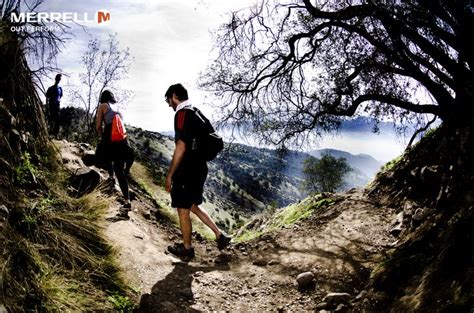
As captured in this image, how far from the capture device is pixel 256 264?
611 cm

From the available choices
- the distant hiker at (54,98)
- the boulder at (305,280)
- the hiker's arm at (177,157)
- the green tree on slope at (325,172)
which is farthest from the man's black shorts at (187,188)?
the green tree on slope at (325,172)

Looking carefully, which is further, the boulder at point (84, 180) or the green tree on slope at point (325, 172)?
the green tree on slope at point (325, 172)

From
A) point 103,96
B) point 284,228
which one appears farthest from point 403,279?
point 103,96

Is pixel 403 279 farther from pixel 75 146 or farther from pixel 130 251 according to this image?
pixel 75 146

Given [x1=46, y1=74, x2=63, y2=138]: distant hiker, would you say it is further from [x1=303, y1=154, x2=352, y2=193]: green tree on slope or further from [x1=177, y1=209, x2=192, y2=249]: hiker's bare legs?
[x1=303, y1=154, x2=352, y2=193]: green tree on slope

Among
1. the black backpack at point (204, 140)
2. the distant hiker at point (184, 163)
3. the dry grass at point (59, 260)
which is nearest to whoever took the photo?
the dry grass at point (59, 260)

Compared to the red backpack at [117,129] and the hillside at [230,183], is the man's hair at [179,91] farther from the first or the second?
the hillside at [230,183]

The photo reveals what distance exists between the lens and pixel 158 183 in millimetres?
16953

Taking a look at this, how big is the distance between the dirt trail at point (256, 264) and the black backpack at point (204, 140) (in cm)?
173

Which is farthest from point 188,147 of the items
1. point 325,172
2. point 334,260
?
point 325,172

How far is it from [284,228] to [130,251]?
13.1 ft

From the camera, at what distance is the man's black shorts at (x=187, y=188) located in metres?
5.48

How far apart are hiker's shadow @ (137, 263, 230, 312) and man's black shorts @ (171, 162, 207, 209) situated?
3.11ft

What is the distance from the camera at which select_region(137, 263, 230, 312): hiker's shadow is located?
13.5ft
